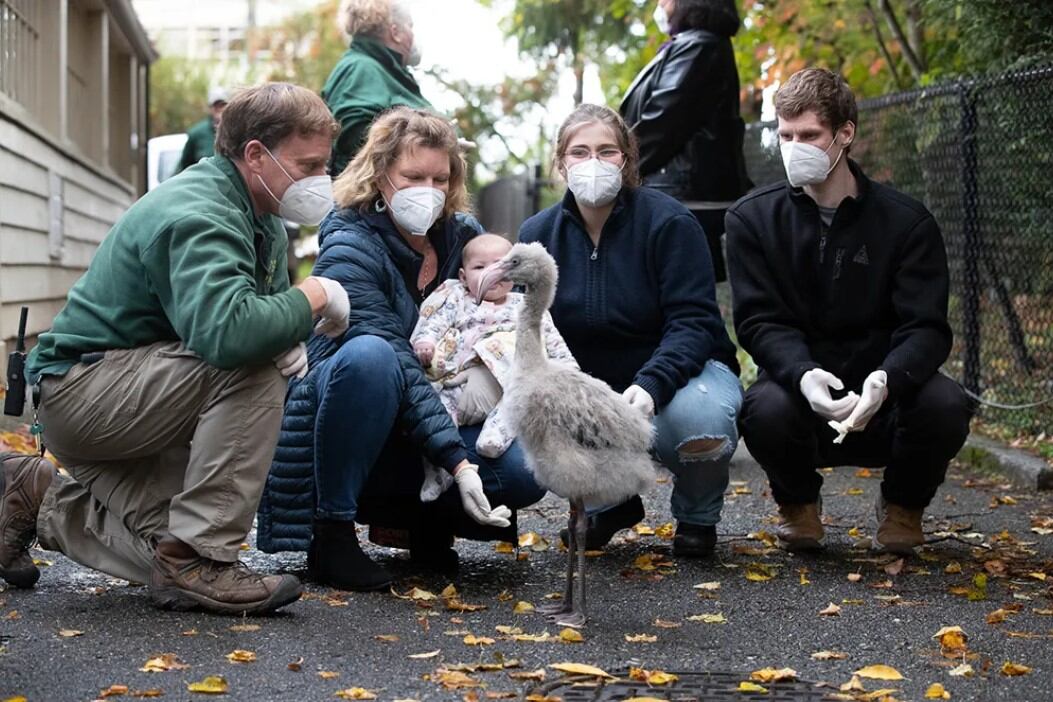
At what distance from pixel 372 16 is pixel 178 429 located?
11.9 feet

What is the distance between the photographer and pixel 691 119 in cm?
811

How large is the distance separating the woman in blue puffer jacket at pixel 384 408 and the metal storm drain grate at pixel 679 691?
1007 mm

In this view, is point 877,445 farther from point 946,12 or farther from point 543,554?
point 946,12

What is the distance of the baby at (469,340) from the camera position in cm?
557

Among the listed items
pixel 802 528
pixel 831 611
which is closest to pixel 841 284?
pixel 802 528

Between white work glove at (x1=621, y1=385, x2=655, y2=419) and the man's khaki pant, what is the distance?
1225mm

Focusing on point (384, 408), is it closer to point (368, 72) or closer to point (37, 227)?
point (368, 72)

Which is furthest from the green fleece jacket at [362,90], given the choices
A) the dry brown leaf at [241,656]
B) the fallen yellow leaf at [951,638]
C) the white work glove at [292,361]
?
the fallen yellow leaf at [951,638]

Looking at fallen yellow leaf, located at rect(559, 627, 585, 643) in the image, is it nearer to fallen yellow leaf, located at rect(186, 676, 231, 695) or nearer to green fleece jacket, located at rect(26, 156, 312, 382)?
fallen yellow leaf, located at rect(186, 676, 231, 695)

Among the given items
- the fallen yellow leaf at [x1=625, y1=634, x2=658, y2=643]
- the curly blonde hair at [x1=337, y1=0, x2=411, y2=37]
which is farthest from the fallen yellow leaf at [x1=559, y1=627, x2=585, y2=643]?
the curly blonde hair at [x1=337, y1=0, x2=411, y2=37]

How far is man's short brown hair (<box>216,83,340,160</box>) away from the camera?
5.00 meters

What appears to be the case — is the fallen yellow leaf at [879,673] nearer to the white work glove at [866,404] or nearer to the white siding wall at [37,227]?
the white work glove at [866,404]

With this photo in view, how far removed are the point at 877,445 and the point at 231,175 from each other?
272 centimetres

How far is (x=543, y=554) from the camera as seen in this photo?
6188mm
